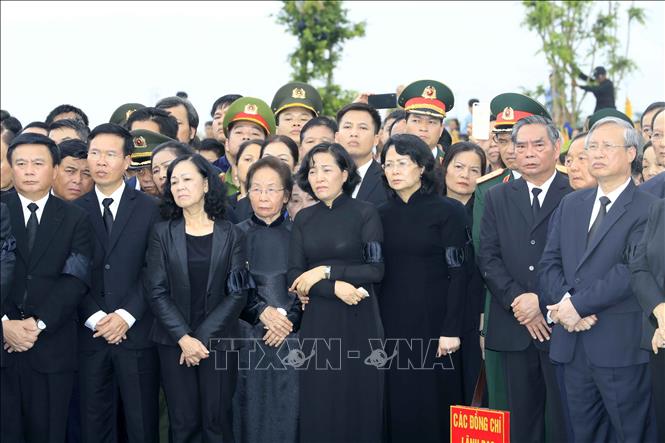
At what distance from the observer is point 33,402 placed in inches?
224

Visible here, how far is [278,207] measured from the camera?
20.0 ft

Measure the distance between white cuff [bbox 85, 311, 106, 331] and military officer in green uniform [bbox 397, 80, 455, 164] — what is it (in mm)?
2791

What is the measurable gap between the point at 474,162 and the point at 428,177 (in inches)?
39.5

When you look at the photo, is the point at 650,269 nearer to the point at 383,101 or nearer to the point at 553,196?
the point at 553,196

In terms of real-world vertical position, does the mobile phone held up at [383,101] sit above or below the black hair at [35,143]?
above

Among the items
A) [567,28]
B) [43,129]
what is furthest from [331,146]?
[567,28]

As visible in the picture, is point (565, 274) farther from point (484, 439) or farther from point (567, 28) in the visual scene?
→ point (567, 28)

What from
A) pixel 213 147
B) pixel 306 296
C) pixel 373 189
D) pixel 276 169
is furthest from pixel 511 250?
pixel 213 147

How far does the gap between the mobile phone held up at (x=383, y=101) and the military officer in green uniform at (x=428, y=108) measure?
0.45 meters

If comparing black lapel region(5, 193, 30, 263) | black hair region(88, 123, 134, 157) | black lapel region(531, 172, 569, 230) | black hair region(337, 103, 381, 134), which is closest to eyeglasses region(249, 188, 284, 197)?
black hair region(88, 123, 134, 157)

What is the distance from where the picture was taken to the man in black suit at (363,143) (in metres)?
6.52

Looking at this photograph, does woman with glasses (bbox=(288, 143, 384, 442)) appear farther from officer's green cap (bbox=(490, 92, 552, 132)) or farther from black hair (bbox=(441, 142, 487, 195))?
officer's green cap (bbox=(490, 92, 552, 132))

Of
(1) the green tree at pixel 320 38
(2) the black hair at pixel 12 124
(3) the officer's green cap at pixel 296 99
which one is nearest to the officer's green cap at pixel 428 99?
(3) the officer's green cap at pixel 296 99

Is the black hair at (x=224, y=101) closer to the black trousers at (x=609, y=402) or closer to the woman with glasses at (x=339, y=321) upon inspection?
the woman with glasses at (x=339, y=321)
